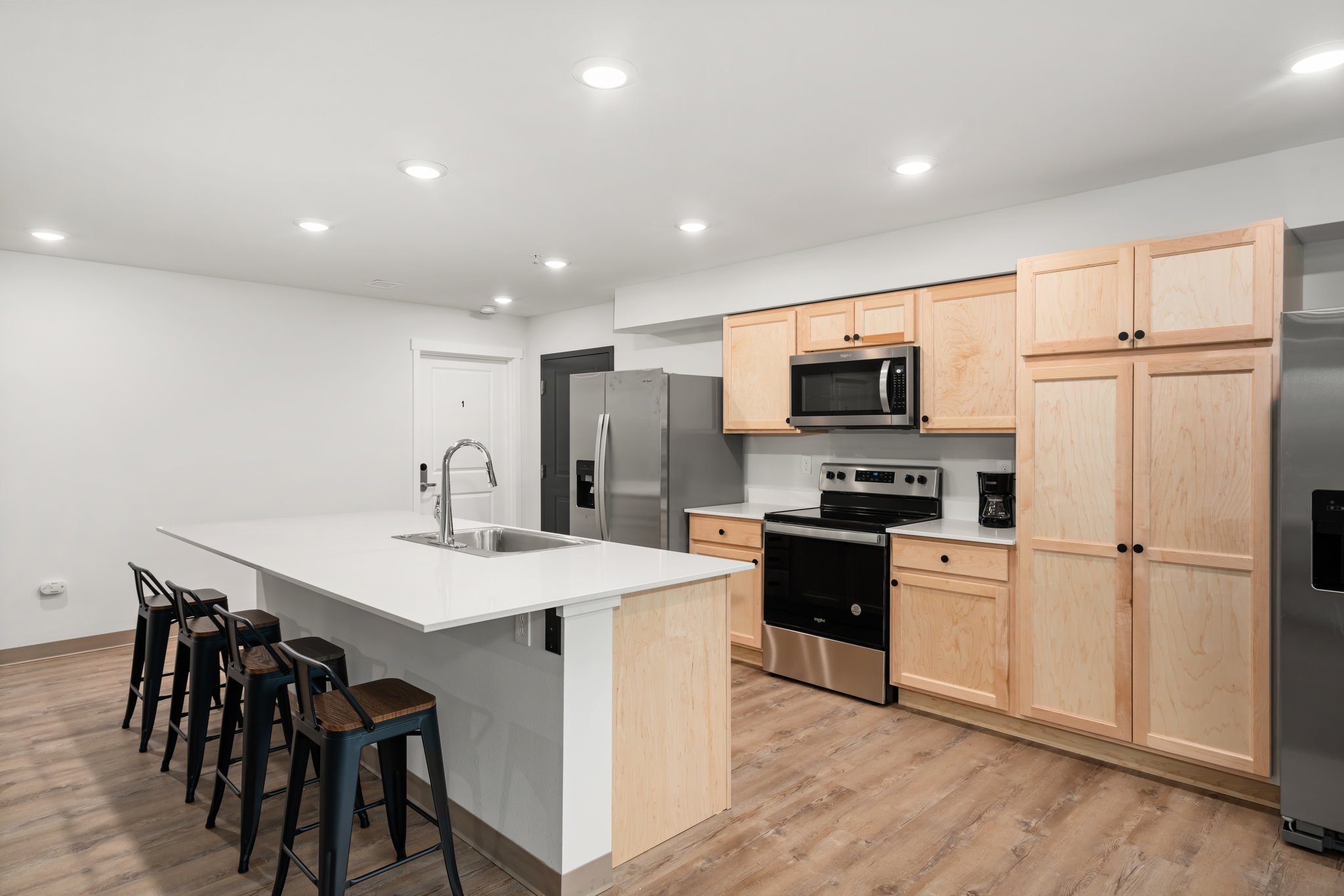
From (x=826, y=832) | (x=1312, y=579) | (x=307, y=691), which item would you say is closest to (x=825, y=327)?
(x=1312, y=579)

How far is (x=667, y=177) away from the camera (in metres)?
3.10

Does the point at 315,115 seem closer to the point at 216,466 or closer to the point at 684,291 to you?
the point at 684,291

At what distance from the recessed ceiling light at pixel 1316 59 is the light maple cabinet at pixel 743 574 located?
2.88 m

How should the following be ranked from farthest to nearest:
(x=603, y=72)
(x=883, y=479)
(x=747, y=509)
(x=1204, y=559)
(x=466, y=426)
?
1. (x=466, y=426)
2. (x=747, y=509)
3. (x=883, y=479)
4. (x=1204, y=559)
5. (x=603, y=72)

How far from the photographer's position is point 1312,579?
2.36m

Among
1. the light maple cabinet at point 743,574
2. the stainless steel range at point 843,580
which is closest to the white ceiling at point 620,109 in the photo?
the stainless steel range at point 843,580

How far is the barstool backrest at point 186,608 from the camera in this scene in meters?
2.75

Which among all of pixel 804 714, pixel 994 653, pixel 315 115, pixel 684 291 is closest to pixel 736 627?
pixel 804 714

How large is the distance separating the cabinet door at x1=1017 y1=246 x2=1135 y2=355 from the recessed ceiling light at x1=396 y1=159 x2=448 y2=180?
240 centimetres

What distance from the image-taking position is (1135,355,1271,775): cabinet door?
8.53 ft

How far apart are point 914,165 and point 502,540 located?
2.34 m

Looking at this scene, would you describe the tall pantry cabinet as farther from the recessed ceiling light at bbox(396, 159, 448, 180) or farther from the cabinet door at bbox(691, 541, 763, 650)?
the recessed ceiling light at bbox(396, 159, 448, 180)

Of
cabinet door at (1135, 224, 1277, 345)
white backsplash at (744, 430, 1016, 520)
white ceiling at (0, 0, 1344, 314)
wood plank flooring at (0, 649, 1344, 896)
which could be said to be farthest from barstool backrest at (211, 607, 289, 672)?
cabinet door at (1135, 224, 1277, 345)

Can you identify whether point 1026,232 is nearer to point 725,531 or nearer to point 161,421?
point 725,531
